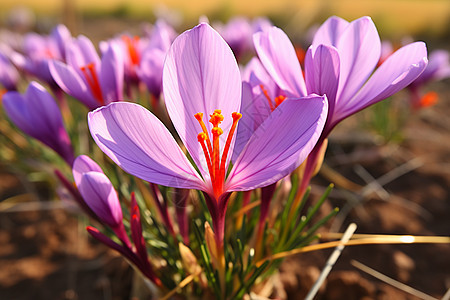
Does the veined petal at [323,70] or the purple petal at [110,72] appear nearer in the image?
the veined petal at [323,70]

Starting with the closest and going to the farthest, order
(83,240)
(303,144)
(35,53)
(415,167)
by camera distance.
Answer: (303,144) < (35,53) < (83,240) < (415,167)

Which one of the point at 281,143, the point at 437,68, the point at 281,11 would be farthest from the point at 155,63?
the point at 281,11

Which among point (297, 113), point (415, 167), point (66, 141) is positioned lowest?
point (415, 167)

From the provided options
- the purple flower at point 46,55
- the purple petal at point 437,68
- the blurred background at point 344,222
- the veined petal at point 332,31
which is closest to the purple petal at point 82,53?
the purple flower at point 46,55

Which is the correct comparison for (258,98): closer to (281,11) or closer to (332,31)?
(332,31)

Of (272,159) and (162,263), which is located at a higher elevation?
(272,159)

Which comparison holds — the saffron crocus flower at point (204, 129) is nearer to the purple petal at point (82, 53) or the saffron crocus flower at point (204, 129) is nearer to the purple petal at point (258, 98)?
the purple petal at point (258, 98)

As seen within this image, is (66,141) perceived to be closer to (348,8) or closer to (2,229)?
(2,229)

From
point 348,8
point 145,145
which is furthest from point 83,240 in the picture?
point 348,8
